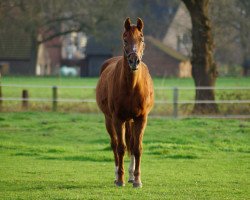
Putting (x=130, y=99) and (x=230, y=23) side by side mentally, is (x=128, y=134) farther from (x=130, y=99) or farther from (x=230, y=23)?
(x=230, y=23)

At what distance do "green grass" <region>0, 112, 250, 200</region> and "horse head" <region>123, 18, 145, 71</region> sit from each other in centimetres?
185

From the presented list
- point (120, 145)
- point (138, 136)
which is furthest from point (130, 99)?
point (120, 145)

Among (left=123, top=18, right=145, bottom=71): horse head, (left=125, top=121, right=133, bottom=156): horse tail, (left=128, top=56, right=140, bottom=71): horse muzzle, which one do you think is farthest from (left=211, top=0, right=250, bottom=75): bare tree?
(left=128, top=56, right=140, bottom=71): horse muzzle

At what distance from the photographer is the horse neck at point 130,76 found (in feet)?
35.8

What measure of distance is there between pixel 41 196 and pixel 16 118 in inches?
600

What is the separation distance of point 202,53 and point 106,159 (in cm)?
1357

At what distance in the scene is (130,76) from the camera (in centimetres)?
1091

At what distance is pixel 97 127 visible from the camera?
21922 mm

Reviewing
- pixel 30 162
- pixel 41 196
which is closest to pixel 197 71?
pixel 30 162

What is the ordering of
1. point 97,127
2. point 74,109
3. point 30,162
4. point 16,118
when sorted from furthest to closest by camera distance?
point 74,109 → point 16,118 → point 97,127 → point 30,162

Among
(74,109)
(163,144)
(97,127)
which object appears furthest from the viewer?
(74,109)

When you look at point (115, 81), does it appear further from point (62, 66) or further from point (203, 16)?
point (62, 66)

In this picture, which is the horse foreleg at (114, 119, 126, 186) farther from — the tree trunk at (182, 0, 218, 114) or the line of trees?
the line of trees

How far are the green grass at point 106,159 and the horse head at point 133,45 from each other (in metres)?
1.85
